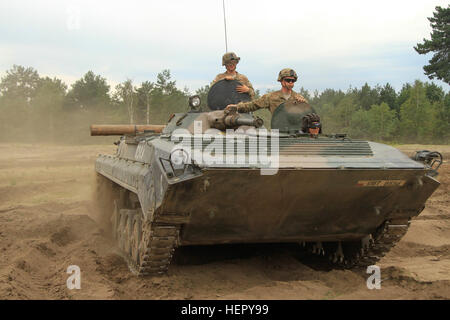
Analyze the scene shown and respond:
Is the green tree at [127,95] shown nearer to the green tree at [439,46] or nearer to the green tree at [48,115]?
the green tree at [48,115]

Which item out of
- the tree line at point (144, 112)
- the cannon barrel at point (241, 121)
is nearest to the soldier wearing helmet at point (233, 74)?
the cannon barrel at point (241, 121)

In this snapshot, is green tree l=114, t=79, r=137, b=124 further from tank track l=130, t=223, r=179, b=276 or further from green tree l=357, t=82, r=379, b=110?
tank track l=130, t=223, r=179, b=276

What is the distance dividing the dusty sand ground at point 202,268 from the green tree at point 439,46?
19703mm

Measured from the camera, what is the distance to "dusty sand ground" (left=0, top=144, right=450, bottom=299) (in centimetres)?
548

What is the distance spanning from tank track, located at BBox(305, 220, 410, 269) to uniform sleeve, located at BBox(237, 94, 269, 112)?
2.12 m

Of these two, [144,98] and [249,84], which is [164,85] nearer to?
[144,98]

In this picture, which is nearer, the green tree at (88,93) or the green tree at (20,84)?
the green tree at (88,93)

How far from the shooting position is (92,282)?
19.6ft

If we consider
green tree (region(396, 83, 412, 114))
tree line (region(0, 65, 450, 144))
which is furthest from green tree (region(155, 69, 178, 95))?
green tree (region(396, 83, 412, 114))

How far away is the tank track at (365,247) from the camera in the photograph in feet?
20.8

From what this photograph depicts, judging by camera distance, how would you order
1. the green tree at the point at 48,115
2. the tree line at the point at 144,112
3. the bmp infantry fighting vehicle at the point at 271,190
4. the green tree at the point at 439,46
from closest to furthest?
1. the bmp infantry fighting vehicle at the point at 271,190
2. the green tree at the point at 439,46
3. the tree line at the point at 144,112
4. the green tree at the point at 48,115

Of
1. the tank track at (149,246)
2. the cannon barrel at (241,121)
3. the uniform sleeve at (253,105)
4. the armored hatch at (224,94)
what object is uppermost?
the armored hatch at (224,94)
